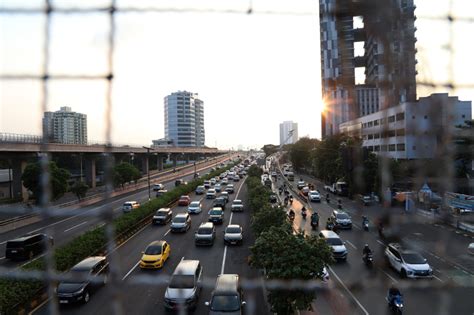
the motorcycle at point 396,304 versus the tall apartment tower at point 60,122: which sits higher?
the tall apartment tower at point 60,122

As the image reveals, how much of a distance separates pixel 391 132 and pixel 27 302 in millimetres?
4041

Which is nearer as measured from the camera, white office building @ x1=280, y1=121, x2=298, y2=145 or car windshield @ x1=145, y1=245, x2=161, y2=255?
white office building @ x1=280, y1=121, x2=298, y2=145

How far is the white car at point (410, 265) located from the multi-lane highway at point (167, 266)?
177 cm

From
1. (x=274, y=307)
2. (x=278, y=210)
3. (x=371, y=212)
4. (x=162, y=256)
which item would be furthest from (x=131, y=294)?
(x=371, y=212)

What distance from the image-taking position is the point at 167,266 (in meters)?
5.77

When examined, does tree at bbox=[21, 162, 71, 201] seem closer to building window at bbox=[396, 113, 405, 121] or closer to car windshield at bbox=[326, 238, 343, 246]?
car windshield at bbox=[326, 238, 343, 246]

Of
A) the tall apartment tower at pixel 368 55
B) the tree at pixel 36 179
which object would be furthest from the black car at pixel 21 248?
the tall apartment tower at pixel 368 55

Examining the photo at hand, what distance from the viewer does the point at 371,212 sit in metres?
1.11

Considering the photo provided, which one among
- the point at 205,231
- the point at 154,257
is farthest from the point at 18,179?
the point at 154,257

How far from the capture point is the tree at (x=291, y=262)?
3256mm

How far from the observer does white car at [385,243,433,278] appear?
4.44m

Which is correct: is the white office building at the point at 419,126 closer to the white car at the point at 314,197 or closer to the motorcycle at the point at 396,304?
the motorcycle at the point at 396,304

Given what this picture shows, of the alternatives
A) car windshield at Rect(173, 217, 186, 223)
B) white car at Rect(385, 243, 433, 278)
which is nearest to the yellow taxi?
car windshield at Rect(173, 217, 186, 223)

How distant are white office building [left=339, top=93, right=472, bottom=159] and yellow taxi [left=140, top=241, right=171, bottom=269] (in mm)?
5102
